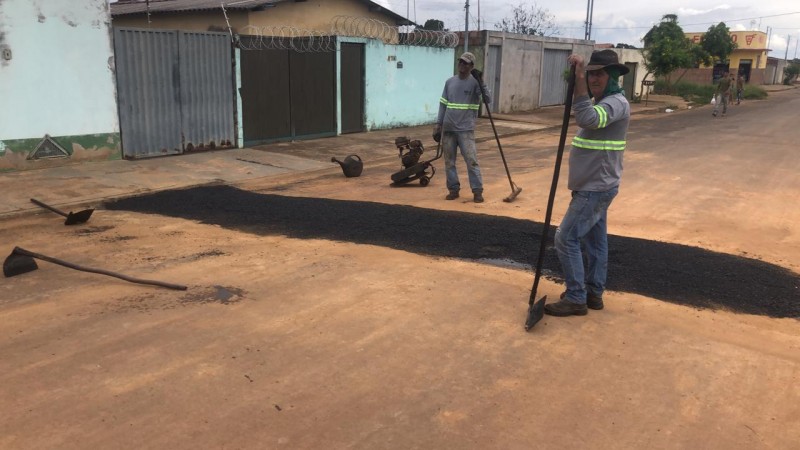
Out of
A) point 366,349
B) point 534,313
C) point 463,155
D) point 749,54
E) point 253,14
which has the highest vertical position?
point 749,54

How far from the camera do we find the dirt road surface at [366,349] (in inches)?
125

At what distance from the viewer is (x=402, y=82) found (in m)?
17.7

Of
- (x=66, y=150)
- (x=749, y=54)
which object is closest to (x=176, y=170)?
(x=66, y=150)

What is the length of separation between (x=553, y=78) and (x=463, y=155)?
63.4ft

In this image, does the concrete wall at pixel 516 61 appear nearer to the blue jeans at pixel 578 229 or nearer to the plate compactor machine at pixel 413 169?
the plate compactor machine at pixel 413 169

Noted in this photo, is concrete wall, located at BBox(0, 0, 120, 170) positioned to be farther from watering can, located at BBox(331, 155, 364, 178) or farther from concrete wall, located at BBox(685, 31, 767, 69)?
concrete wall, located at BBox(685, 31, 767, 69)

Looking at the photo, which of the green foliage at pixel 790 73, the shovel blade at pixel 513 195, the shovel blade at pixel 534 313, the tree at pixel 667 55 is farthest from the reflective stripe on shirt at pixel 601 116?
the green foliage at pixel 790 73

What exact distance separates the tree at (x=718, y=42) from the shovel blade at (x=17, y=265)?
144 ft

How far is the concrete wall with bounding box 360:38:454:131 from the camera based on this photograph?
16.7 metres

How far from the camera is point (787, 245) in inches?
264

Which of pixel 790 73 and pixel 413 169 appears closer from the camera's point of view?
pixel 413 169

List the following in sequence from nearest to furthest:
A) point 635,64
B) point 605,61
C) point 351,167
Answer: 1. point 605,61
2. point 351,167
3. point 635,64

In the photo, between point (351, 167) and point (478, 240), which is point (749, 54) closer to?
point (351, 167)

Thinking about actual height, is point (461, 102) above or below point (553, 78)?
below
